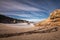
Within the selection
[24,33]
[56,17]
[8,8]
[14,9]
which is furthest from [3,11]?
[56,17]

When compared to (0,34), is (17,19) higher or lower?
higher

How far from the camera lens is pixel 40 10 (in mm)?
4051

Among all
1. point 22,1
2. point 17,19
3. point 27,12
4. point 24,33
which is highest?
point 22,1

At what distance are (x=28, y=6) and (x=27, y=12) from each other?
23 centimetres

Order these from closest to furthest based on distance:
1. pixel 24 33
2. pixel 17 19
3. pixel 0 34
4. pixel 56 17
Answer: pixel 0 34 < pixel 24 33 < pixel 17 19 < pixel 56 17

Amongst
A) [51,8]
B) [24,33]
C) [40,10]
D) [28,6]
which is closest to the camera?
[24,33]

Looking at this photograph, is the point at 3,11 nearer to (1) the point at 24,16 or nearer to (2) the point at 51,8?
(1) the point at 24,16

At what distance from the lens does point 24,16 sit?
3562 millimetres

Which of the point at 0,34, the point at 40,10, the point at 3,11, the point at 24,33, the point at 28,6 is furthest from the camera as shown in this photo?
the point at 40,10

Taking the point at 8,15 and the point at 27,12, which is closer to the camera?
the point at 8,15

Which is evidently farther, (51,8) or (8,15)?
(51,8)

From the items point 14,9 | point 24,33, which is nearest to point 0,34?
point 24,33

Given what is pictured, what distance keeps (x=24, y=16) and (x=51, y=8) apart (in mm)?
1404

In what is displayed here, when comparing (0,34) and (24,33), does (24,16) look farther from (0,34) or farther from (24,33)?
(0,34)
